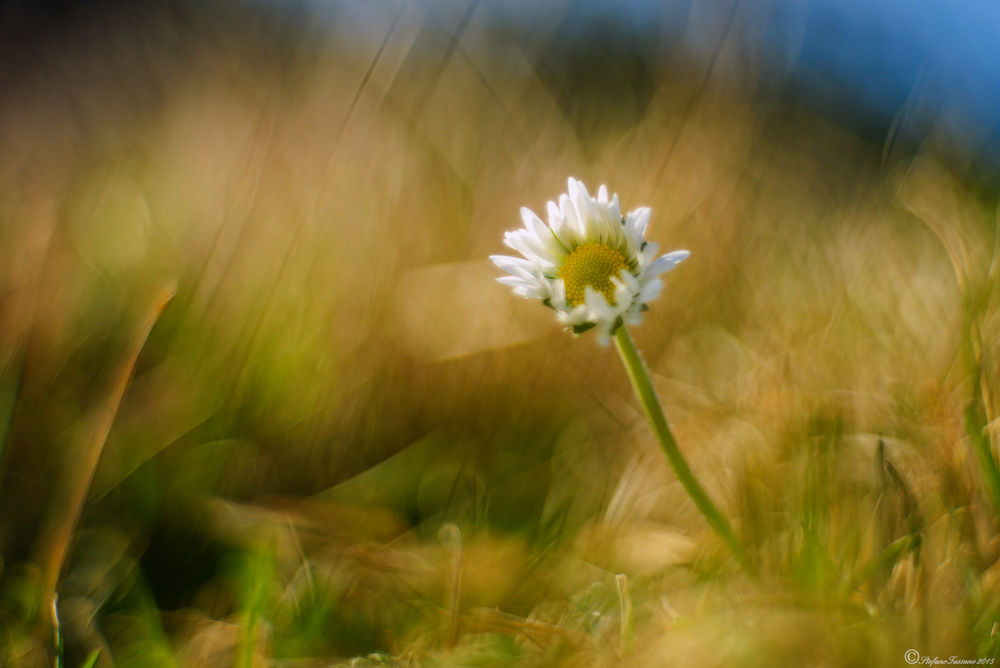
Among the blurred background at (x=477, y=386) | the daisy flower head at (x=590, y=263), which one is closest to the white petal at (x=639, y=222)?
the daisy flower head at (x=590, y=263)

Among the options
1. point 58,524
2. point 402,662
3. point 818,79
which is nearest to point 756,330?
point 402,662

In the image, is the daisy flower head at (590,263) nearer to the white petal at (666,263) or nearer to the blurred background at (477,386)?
the white petal at (666,263)

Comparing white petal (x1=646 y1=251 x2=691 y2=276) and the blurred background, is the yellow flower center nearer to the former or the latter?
white petal (x1=646 y1=251 x2=691 y2=276)

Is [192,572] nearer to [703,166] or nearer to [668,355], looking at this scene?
[668,355]

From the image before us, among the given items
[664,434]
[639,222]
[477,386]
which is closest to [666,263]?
[639,222]

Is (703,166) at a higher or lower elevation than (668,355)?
higher

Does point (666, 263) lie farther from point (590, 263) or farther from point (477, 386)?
point (477, 386)
